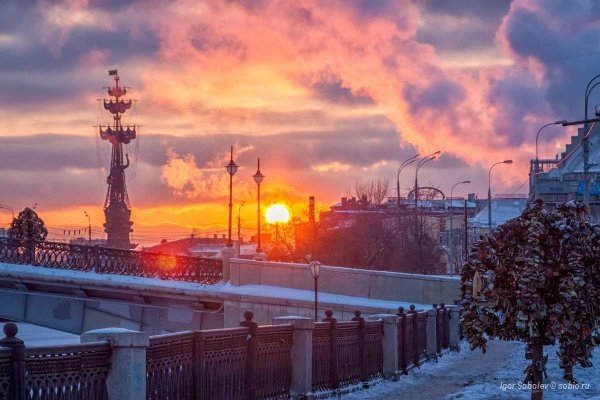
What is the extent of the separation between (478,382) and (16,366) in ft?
46.8

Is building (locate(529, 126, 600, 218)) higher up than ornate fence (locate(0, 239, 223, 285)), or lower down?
higher up

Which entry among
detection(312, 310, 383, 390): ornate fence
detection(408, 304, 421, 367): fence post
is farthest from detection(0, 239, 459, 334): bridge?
detection(312, 310, 383, 390): ornate fence

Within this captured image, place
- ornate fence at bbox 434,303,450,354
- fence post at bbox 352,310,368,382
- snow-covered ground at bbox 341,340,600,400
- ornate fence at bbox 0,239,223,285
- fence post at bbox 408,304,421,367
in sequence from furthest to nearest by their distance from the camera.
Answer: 1. ornate fence at bbox 0,239,223,285
2. ornate fence at bbox 434,303,450,354
3. fence post at bbox 408,304,421,367
4. fence post at bbox 352,310,368,382
5. snow-covered ground at bbox 341,340,600,400

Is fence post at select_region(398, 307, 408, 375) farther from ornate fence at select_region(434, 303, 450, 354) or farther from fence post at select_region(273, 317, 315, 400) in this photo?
fence post at select_region(273, 317, 315, 400)

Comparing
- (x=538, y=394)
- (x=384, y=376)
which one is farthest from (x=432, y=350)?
(x=538, y=394)

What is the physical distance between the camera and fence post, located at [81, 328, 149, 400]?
13.9 metres

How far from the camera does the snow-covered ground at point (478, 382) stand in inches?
831

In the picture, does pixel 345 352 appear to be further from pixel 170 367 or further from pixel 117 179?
pixel 117 179

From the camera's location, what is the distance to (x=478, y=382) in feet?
80.1

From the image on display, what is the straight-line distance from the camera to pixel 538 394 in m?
17.7

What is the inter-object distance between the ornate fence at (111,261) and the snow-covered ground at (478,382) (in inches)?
682

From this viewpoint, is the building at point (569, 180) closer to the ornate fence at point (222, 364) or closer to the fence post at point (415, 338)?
the fence post at point (415, 338)

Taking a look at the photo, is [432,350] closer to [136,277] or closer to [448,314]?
[448,314]

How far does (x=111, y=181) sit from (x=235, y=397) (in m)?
112
